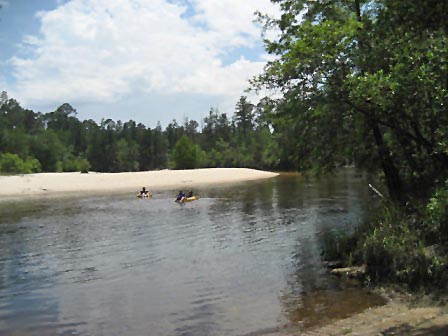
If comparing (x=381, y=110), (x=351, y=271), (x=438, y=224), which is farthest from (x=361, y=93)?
(x=351, y=271)

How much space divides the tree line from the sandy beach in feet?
57.4

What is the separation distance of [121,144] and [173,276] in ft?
403

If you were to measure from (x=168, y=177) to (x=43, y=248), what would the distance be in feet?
206

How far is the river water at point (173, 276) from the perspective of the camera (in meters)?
12.1

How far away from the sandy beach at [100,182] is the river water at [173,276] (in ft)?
107

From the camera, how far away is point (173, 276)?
1698 cm

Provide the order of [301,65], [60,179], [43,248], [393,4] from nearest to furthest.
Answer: [393,4] < [301,65] < [43,248] < [60,179]

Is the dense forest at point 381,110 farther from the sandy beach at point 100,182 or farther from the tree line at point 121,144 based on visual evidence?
the tree line at point 121,144

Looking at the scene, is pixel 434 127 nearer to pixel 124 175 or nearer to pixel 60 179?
pixel 60 179

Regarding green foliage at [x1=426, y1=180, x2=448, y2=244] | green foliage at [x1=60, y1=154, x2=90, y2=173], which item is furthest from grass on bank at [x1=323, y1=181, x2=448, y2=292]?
green foliage at [x1=60, y1=154, x2=90, y2=173]

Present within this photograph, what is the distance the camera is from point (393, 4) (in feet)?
26.4

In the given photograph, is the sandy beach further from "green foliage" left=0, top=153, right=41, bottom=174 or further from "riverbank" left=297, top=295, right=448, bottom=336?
"riverbank" left=297, top=295, right=448, bottom=336

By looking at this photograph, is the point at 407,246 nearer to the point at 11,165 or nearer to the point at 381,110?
the point at 381,110

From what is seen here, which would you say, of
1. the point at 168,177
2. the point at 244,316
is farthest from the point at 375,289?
the point at 168,177
